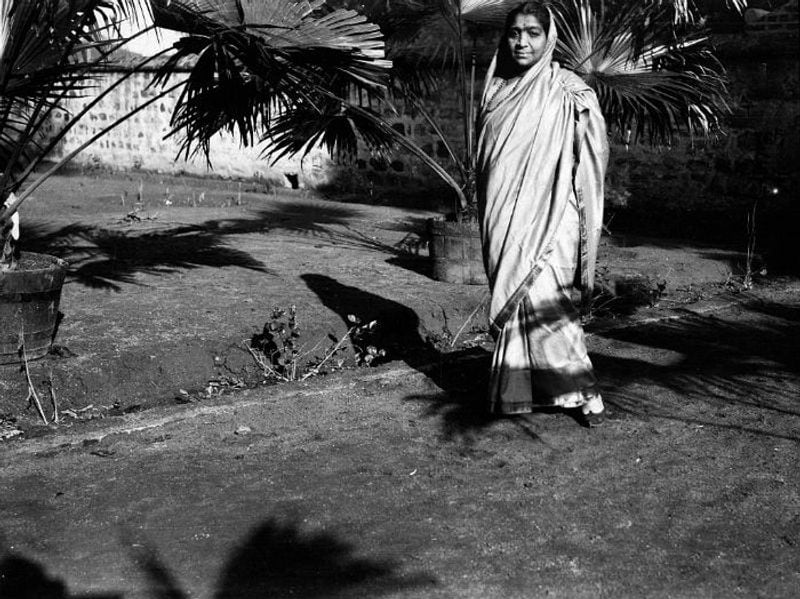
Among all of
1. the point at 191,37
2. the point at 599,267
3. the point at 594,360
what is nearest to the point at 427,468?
the point at 594,360

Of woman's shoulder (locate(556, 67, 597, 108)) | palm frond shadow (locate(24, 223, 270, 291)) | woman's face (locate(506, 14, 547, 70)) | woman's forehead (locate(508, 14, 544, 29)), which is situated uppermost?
woman's forehead (locate(508, 14, 544, 29))

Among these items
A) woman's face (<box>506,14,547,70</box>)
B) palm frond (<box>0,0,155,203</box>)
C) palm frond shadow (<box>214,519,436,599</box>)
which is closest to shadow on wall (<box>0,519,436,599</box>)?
palm frond shadow (<box>214,519,436,599</box>)

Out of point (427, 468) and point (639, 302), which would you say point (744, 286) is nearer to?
point (639, 302)

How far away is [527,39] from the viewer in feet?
16.6

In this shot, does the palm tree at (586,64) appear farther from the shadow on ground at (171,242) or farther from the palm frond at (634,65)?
the shadow on ground at (171,242)

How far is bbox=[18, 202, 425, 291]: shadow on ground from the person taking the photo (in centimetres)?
868

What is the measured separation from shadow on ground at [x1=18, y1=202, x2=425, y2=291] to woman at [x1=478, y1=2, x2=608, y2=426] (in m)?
3.64

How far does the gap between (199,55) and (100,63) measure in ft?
1.96

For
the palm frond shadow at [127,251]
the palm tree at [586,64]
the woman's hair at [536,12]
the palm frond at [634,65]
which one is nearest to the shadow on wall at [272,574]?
the woman's hair at [536,12]

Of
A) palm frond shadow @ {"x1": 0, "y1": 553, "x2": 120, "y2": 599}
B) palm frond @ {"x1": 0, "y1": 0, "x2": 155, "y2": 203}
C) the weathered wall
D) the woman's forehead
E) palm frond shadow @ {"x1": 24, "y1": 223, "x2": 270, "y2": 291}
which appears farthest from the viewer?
the weathered wall

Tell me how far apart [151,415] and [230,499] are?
1.22 meters

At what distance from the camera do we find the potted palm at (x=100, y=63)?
591 cm

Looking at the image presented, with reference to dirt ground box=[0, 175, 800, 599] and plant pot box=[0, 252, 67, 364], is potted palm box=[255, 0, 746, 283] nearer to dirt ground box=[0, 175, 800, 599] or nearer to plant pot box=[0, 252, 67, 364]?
dirt ground box=[0, 175, 800, 599]

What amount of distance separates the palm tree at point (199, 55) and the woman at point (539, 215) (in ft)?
5.85
